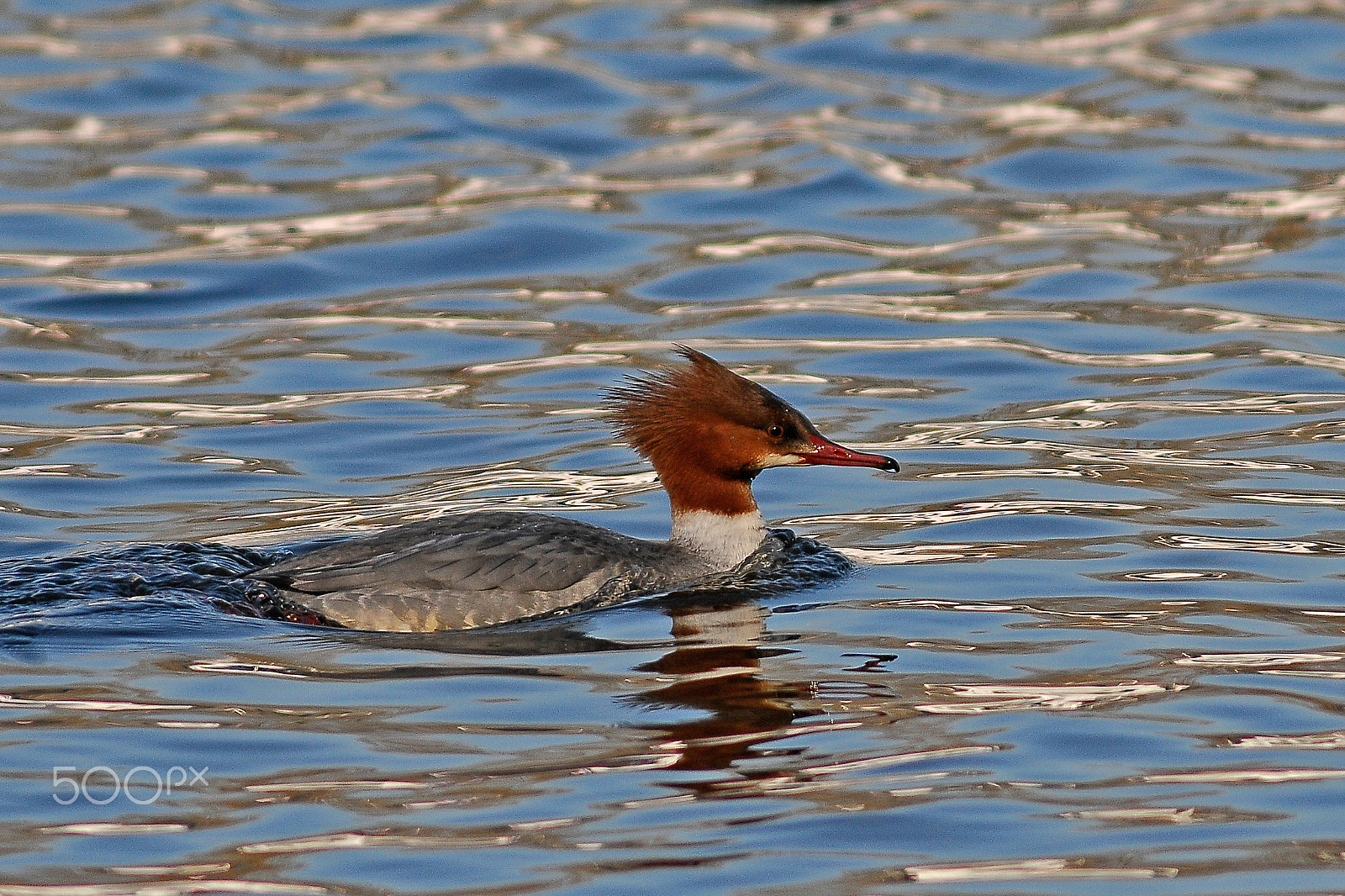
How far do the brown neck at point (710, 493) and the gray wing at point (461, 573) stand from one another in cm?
49

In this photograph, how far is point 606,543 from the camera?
8.19 metres

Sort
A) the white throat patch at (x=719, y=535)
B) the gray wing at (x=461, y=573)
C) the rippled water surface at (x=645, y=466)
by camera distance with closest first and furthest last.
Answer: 1. the rippled water surface at (x=645, y=466)
2. the gray wing at (x=461, y=573)
3. the white throat patch at (x=719, y=535)

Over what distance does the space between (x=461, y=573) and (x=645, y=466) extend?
2639 mm

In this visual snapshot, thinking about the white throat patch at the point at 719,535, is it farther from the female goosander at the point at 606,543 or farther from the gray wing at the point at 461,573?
the gray wing at the point at 461,573

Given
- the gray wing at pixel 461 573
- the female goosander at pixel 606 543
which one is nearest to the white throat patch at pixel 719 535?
the female goosander at pixel 606 543

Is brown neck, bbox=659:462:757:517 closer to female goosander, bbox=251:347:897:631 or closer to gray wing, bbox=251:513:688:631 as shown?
female goosander, bbox=251:347:897:631

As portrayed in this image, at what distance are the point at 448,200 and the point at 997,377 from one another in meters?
5.31

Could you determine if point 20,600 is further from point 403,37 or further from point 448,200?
point 403,37

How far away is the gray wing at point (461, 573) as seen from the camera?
768cm

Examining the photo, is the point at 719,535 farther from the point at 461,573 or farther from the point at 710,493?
the point at 461,573

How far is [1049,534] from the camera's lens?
877 centimetres

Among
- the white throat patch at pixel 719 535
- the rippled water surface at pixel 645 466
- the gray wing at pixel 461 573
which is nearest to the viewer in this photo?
the rippled water surface at pixel 645 466

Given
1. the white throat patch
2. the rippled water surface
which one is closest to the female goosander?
the white throat patch

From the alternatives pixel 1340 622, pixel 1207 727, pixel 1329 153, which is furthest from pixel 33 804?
pixel 1329 153
